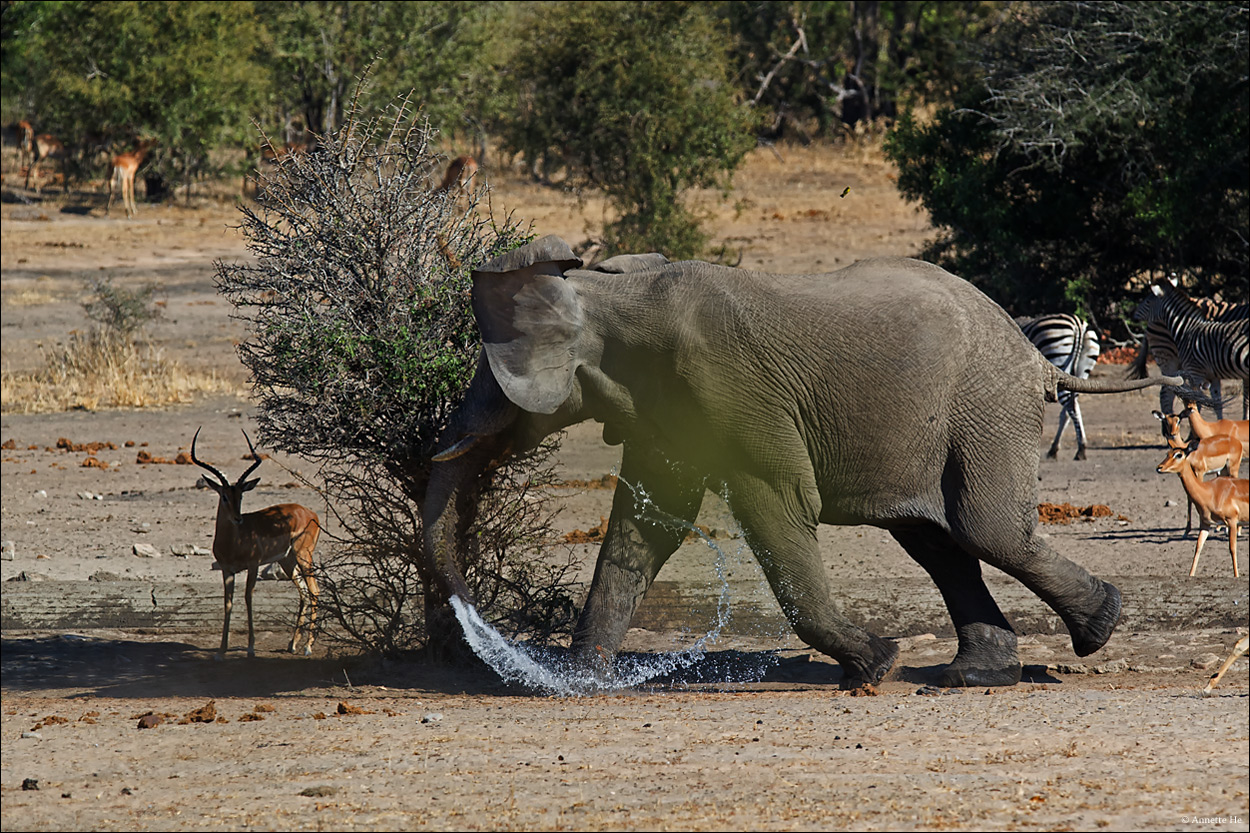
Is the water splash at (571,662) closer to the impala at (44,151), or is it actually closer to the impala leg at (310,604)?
the impala leg at (310,604)

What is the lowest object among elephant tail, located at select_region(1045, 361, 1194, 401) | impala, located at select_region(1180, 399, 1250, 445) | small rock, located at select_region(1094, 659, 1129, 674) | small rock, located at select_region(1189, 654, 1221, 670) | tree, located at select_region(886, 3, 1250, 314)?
small rock, located at select_region(1094, 659, 1129, 674)

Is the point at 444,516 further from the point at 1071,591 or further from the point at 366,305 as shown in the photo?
the point at 1071,591

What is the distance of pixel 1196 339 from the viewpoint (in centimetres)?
1501

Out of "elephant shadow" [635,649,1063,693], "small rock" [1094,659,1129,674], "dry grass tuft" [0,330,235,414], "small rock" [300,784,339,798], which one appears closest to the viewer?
"small rock" [300,784,339,798]

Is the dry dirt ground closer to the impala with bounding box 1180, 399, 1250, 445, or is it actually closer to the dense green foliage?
the impala with bounding box 1180, 399, 1250, 445

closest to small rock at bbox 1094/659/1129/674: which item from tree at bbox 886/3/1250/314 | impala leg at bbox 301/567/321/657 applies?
impala leg at bbox 301/567/321/657

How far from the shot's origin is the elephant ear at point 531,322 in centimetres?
716

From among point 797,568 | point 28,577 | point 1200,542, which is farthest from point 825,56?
point 797,568

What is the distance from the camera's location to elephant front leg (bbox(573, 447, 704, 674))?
771 centimetres

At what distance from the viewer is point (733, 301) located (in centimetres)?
737

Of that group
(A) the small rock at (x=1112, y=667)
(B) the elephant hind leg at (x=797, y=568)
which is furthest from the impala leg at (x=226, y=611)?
(A) the small rock at (x=1112, y=667)

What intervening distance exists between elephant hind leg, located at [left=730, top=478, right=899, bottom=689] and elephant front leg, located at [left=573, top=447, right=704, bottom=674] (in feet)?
1.34

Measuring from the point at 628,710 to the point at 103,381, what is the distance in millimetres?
11871

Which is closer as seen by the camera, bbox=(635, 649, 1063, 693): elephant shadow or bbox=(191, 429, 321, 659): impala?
bbox=(635, 649, 1063, 693): elephant shadow
